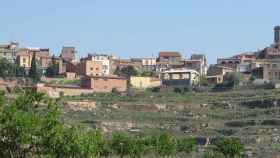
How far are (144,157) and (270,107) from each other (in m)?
35.1

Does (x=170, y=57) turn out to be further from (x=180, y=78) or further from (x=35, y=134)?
(x=35, y=134)

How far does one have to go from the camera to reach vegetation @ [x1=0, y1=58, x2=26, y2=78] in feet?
327

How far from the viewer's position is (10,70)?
101 meters

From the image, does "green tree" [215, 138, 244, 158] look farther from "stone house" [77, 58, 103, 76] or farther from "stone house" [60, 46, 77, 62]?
"stone house" [60, 46, 77, 62]

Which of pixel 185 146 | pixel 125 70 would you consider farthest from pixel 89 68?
pixel 185 146

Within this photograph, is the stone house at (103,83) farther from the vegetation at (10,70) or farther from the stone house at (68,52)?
the stone house at (68,52)

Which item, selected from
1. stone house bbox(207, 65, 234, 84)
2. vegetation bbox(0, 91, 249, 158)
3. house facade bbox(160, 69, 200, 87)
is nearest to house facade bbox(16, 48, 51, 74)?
house facade bbox(160, 69, 200, 87)

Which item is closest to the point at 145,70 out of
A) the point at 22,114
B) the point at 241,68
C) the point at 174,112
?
the point at 241,68

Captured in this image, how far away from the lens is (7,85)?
300 ft

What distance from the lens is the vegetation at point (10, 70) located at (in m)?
99.8

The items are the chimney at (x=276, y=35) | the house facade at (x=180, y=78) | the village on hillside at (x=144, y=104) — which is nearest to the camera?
the village on hillside at (x=144, y=104)

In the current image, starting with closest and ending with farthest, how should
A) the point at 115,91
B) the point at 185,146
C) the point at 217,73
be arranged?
the point at 185,146
the point at 115,91
the point at 217,73

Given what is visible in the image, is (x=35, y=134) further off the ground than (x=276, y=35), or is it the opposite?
(x=276, y=35)

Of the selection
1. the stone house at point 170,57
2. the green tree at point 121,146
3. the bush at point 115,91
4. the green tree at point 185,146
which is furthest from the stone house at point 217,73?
the green tree at point 121,146
